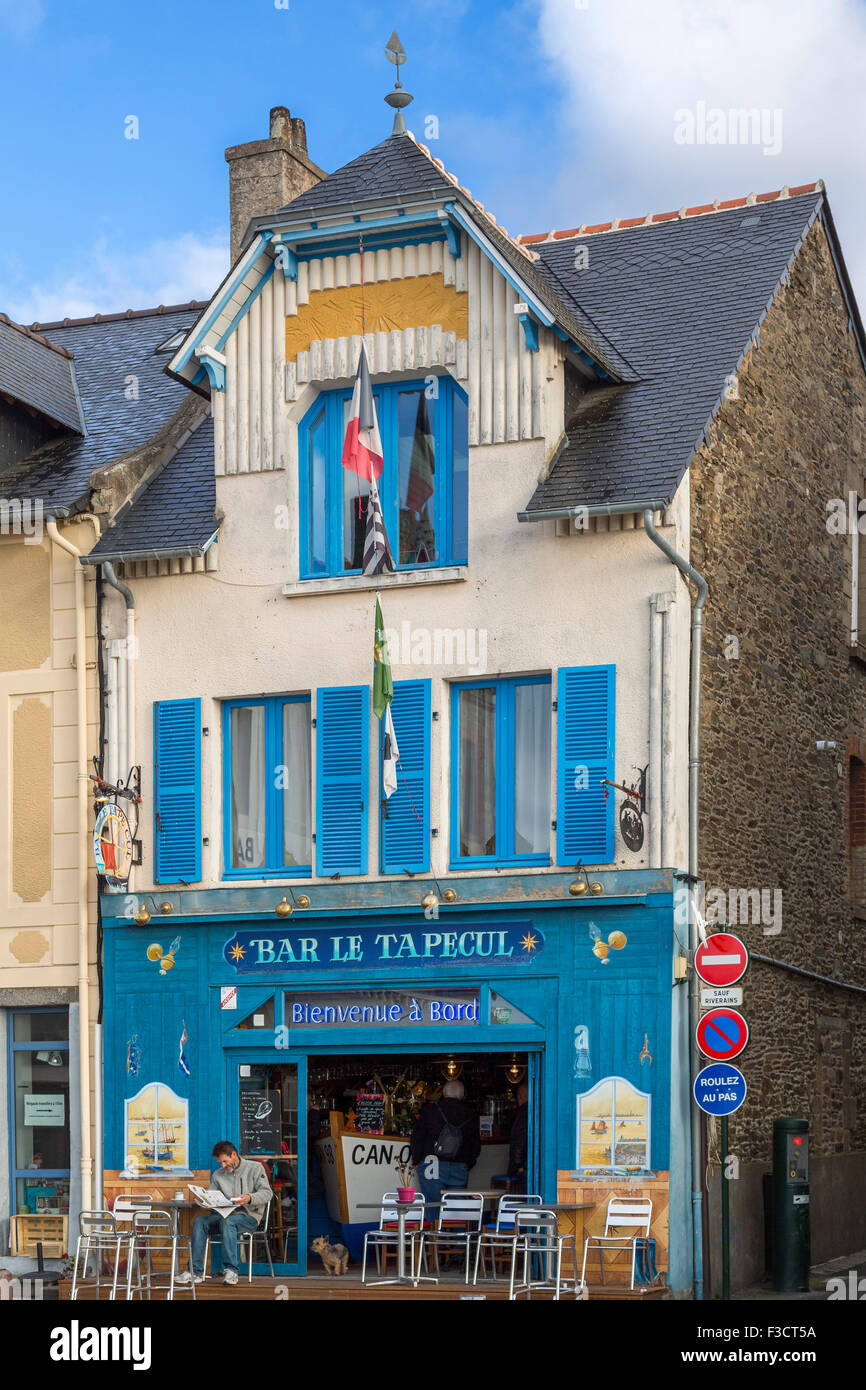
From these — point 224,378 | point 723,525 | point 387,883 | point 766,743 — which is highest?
point 224,378

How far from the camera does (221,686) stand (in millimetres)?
19344

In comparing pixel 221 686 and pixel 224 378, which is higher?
pixel 224 378

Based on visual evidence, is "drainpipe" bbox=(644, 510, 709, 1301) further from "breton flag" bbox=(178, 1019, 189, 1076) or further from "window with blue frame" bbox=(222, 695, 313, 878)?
"breton flag" bbox=(178, 1019, 189, 1076)

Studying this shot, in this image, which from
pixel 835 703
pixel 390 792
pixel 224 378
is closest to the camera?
pixel 390 792

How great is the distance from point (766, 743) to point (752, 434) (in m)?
2.94

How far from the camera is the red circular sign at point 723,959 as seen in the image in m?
15.7

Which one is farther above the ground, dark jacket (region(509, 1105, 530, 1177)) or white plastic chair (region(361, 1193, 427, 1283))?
dark jacket (region(509, 1105, 530, 1177))

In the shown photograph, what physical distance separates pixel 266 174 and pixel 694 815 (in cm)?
997

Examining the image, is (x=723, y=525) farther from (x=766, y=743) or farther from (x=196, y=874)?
(x=196, y=874)

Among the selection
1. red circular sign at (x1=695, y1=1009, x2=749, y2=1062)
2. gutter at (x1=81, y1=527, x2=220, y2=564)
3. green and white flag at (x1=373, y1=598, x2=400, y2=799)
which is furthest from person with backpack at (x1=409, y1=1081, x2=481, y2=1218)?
gutter at (x1=81, y1=527, x2=220, y2=564)

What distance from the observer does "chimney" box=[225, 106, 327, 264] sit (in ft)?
77.2

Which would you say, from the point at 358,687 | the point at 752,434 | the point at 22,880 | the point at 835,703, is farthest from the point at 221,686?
the point at 835,703

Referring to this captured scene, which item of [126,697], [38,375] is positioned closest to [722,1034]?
[126,697]

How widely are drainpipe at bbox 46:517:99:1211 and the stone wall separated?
579 cm
